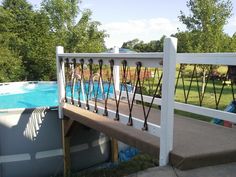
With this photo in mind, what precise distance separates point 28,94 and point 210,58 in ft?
29.7

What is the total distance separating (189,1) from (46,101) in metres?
6.70

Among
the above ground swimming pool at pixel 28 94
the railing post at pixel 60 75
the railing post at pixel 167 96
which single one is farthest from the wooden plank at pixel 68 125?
the above ground swimming pool at pixel 28 94

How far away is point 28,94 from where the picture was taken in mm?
11242

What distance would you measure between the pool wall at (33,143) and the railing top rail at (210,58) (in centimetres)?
315

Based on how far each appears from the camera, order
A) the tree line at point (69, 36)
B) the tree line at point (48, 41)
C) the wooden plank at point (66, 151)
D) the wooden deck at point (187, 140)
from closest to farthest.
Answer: the wooden deck at point (187, 140) < the wooden plank at point (66, 151) < the tree line at point (69, 36) < the tree line at point (48, 41)

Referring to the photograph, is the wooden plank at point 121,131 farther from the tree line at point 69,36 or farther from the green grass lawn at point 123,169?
the tree line at point 69,36

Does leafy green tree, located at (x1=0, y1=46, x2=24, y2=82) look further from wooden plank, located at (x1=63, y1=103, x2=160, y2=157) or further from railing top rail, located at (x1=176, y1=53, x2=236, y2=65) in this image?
railing top rail, located at (x1=176, y1=53, x2=236, y2=65)

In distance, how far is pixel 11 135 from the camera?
245 inches

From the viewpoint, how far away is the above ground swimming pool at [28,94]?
33.8ft

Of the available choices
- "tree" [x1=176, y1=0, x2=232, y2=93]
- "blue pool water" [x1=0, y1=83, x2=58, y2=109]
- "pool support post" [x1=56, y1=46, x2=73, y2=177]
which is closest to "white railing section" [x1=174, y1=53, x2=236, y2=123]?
"pool support post" [x1=56, y1=46, x2=73, y2=177]

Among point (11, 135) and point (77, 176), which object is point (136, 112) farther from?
point (11, 135)

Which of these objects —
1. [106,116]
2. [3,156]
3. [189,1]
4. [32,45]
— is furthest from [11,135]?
[189,1]

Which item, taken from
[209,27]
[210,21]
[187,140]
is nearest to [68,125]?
[187,140]

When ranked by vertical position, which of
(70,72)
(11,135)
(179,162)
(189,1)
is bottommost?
(11,135)
